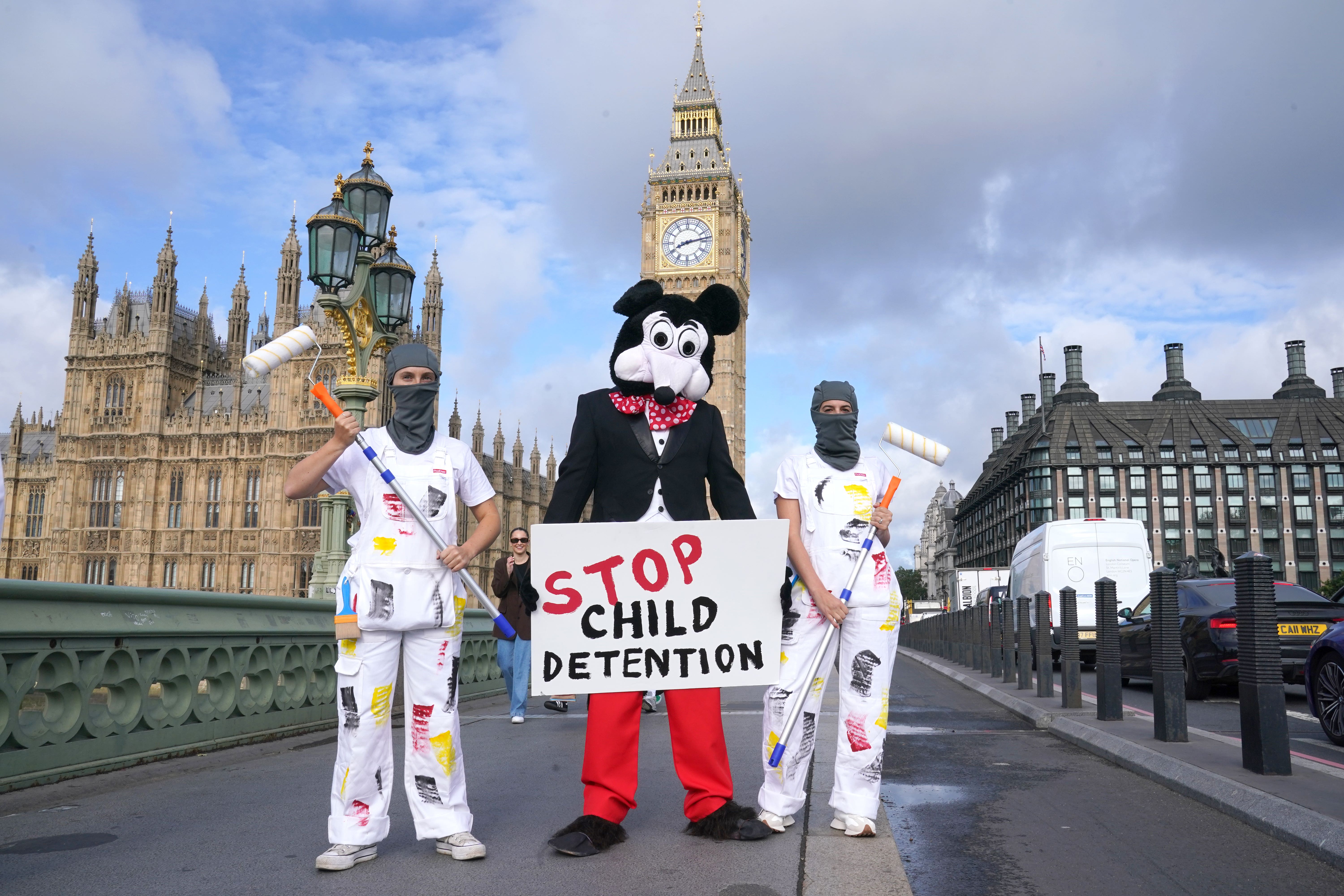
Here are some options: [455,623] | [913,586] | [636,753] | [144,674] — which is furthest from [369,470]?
[913,586]

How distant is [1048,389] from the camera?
319 ft

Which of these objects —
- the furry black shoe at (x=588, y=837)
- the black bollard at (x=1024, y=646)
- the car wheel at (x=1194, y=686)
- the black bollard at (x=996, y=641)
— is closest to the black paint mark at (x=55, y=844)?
the furry black shoe at (x=588, y=837)

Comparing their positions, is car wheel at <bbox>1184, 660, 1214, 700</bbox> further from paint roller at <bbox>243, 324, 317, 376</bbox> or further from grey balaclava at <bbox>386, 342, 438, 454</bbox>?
paint roller at <bbox>243, 324, 317, 376</bbox>

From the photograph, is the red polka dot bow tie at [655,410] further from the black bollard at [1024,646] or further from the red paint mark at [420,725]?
the black bollard at [1024,646]

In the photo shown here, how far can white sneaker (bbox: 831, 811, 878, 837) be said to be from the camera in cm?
406

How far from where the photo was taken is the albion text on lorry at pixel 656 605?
407 centimetres

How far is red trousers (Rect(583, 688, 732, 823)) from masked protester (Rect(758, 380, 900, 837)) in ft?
0.76

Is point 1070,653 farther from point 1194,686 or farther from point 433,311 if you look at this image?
point 433,311

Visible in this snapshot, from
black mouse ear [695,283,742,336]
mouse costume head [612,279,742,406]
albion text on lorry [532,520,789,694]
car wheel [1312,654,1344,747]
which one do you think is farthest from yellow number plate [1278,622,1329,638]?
mouse costume head [612,279,742,406]

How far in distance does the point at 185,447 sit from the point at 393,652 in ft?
195

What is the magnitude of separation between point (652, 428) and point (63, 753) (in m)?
3.80

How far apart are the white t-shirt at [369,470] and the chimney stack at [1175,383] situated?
313 ft

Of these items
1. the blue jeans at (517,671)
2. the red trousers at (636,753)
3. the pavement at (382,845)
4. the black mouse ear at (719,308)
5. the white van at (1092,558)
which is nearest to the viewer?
the pavement at (382,845)

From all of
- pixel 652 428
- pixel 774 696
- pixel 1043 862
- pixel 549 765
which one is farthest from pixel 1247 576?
pixel 549 765
